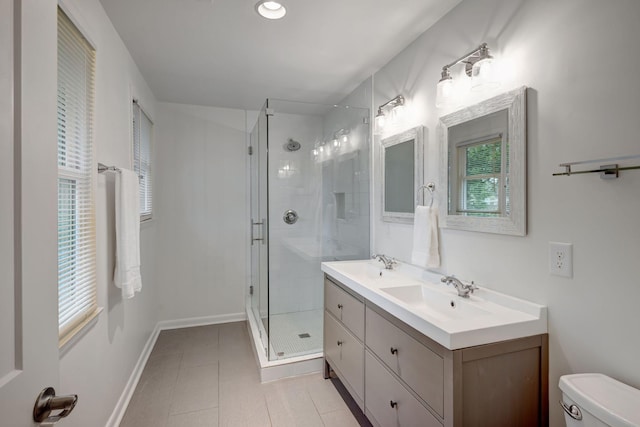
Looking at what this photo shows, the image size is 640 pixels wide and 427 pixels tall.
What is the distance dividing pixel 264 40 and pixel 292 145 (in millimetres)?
877

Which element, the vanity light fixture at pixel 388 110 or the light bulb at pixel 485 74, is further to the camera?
the vanity light fixture at pixel 388 110

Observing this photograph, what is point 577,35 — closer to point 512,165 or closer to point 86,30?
point 512,165

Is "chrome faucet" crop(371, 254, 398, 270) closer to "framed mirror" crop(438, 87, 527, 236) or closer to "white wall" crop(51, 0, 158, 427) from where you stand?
"framed mirror" crop(438, 87, 527, 236)

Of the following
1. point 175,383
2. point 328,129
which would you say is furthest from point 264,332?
point 328,129

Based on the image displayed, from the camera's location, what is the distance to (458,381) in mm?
1174

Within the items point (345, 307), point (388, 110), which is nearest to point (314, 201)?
point (388, 110)

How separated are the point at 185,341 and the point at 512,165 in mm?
3179

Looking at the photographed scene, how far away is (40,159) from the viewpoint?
2.28ft

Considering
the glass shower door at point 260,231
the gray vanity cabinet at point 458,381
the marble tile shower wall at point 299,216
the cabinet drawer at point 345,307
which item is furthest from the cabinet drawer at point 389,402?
the marble tile shower wall at point 299,216

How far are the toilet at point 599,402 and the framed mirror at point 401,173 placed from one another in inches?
51.6

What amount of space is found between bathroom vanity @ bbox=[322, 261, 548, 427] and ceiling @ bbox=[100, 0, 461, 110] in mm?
1580

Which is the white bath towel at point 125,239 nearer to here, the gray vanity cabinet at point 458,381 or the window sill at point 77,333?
the window sill at point 77,333

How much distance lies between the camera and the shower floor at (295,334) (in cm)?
264

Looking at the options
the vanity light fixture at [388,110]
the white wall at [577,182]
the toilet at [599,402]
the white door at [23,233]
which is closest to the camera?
the white door at [23,233]
